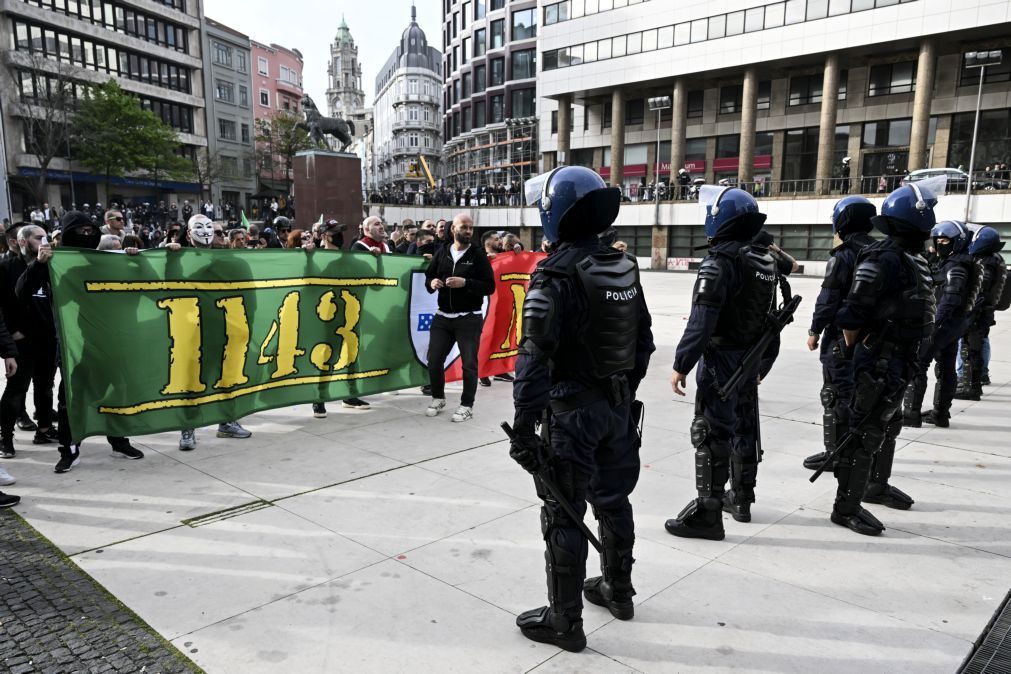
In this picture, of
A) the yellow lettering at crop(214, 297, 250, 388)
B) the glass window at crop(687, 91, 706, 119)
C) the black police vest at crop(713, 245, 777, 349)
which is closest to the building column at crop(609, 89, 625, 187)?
the glass window at crop(687, 91, 706, 119)

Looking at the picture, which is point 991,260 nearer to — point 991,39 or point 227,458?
point 227,458

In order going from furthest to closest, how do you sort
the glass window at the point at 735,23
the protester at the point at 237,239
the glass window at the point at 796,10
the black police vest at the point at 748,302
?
the glass window at the point at 735,23 → the glass window at the point at 796,10 → the protester at the point at 237,239 → the black police vest at the point at 748,302

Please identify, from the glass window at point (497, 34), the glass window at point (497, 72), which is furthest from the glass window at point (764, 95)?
the glass window at point (497, 34)

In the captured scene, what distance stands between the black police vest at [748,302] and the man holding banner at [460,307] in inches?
133

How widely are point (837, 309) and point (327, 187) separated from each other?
1831 cm

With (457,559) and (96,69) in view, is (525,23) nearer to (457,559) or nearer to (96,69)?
(96,69)

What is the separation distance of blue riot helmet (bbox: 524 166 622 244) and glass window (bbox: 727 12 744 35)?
139 ft

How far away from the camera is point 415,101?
12775 cm

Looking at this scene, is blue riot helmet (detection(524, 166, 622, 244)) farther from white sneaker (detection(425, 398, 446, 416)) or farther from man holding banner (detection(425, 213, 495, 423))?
white sneaker (detection(425, 398, 446, 416))

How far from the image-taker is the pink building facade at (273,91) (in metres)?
64.3

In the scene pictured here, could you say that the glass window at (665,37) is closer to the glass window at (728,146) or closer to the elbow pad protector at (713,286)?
the glass window at (728,146)

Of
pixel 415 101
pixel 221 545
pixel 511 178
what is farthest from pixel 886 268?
pixel 415 101

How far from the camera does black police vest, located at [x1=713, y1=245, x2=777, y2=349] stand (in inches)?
167

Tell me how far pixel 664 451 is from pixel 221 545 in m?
3.76
